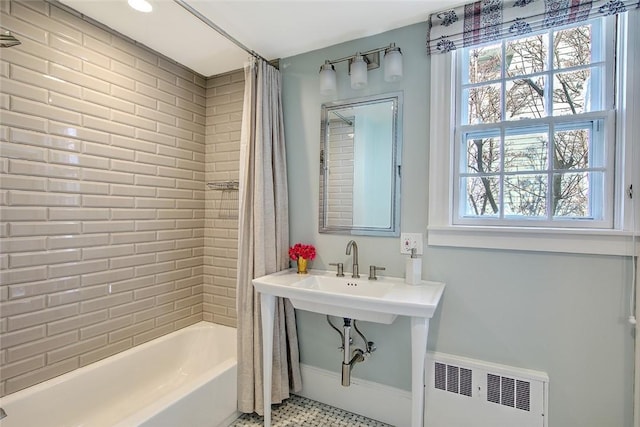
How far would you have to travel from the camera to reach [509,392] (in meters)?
1.48

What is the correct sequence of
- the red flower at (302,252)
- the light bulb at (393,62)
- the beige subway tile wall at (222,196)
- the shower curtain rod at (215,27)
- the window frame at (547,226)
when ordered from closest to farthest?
the window frame at (547,226)
the shower curtain rod at (215,27)
the light bulb at (393,62)
the red flower at (302,252)
the beige subway tile wall at (222,196)

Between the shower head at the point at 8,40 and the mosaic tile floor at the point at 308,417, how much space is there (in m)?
2.24

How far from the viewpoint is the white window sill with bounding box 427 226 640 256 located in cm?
132

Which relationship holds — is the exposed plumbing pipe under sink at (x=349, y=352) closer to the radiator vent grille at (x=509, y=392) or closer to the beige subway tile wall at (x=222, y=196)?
the radiator vent grille at (x=509, y=392)

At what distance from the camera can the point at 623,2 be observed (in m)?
1.30

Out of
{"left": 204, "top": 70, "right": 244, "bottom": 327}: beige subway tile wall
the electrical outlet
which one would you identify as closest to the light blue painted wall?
the electrical outlet

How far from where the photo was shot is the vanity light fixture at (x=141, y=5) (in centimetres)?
157

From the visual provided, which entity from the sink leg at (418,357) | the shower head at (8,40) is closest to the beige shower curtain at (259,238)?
the sink leg at (418,357)

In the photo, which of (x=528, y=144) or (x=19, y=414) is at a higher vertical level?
(x=528, y=144)

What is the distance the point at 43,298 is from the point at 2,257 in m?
0.28

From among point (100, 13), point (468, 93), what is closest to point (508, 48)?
point (468, 93)

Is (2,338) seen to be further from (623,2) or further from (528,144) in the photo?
(623,2)

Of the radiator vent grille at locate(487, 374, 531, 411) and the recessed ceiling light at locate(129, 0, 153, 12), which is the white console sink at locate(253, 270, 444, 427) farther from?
the recessed ceiling light at locate(129, 0, 153, 12)

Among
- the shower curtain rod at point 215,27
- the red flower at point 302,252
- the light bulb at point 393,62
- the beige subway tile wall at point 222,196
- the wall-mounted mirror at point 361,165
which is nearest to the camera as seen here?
the shower curtain rod at point 215,27
